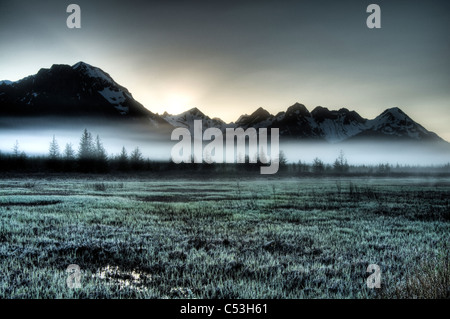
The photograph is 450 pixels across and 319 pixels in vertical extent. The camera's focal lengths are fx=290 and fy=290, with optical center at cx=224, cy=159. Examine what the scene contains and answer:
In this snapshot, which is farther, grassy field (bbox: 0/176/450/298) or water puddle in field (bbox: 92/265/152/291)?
water puddle in field (bbox: 92/265/152/291)

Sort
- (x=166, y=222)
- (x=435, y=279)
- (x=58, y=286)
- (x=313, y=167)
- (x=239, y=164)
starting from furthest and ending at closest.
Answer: (x=313, y=167)
(x=239, y=164)
(x=166, y=222)
(x=58, y=286)
(x=435, y=279)

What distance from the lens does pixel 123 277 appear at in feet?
25.3

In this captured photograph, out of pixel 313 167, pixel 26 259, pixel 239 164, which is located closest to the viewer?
pixel 26 259

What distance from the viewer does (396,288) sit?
6.58m

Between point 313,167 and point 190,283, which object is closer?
point 190,283

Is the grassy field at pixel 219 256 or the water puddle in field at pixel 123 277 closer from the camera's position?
the grassy field at pixel 219 256

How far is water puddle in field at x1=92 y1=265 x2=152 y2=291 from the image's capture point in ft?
23.1

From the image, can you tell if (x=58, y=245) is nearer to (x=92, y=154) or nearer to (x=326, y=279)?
(x=326, y=279)

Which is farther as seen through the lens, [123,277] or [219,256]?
[219,256]

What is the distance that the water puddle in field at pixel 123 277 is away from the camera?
7039 mm
